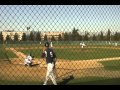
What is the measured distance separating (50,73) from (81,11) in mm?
6640

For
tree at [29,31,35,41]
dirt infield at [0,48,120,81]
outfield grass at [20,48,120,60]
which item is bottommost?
outfield grass at [20,48,120,60]

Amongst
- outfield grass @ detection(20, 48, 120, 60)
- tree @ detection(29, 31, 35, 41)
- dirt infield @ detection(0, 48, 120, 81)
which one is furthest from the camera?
outfield grass @ detection(20, 48, 120, 60)

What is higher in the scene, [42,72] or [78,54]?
[42,72]

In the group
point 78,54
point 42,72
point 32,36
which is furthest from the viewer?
point 78,54

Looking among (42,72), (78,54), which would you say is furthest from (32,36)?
(78,54)

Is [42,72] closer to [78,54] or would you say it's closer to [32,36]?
[32,36]

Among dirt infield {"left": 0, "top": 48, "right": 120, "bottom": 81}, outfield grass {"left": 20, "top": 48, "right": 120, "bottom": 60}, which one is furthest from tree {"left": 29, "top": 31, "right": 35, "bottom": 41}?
outfield grass {"left": 20, "top": 48, "right": 120, "bottom": 60}

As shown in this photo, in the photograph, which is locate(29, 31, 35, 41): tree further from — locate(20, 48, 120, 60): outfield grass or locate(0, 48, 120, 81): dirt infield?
locate(20, 48, 120, 60): outfield grass

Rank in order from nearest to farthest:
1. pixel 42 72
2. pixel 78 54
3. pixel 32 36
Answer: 1. pixel 32 36
2. pixel 42 72
3. pixel 78 54

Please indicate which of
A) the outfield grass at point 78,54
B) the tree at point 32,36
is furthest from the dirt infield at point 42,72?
the outfield grass at point 78,54

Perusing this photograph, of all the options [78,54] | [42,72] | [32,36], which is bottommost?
[78,54]

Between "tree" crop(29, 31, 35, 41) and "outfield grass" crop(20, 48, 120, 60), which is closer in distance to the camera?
"tree" crop(29, 31, 35, 41)
